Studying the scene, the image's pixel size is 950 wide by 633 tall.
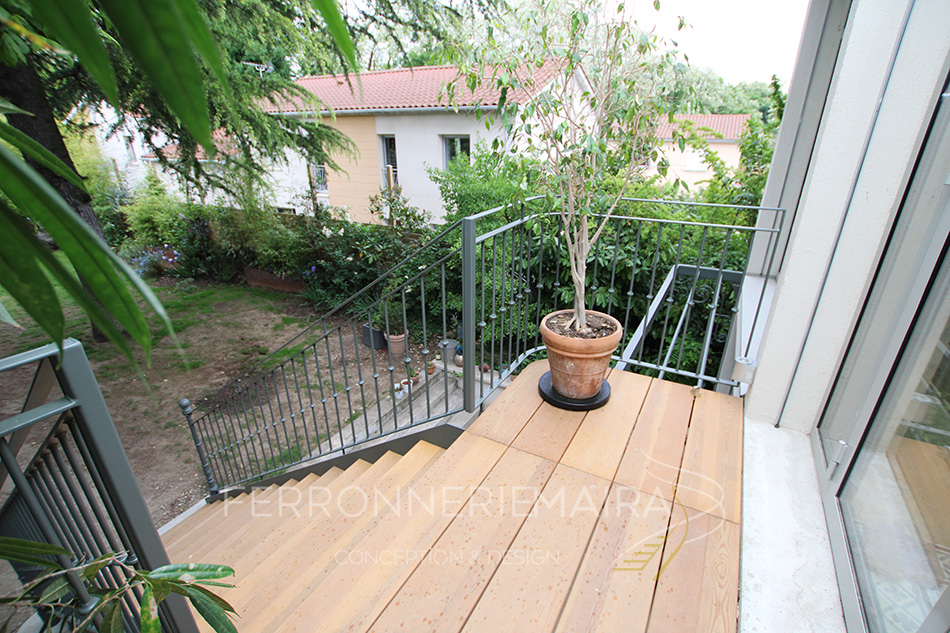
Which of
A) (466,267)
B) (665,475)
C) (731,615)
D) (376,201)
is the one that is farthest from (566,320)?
(376,201)

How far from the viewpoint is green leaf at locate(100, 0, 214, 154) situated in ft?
0.90

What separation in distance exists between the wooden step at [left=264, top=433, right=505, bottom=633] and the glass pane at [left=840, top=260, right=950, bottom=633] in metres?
1.20

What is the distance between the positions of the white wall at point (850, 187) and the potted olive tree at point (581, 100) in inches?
22.6

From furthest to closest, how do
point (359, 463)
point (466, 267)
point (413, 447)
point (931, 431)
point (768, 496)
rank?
point (359, 463), point (413, 447), point (466, 267), point (768, 496), point (931, 431)

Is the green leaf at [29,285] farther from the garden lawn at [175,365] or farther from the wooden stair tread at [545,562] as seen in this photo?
the garden lawn at [175,365]

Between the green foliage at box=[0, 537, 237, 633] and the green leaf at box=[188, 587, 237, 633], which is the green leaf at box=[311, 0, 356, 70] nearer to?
the green foliage at box=[0, 537, 237, 633]

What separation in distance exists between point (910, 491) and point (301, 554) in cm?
191

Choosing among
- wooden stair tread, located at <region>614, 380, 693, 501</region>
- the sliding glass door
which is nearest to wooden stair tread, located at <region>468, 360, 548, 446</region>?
wooden stair tread, located at <region>614, 380, 693, 501</region>

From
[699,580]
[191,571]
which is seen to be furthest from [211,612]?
[699,580]

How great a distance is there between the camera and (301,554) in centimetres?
169

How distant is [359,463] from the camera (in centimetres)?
264

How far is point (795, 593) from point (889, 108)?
1.58 metres

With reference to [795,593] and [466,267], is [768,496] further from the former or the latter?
[466,267]

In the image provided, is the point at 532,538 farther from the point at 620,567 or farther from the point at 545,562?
the point at 620,567
